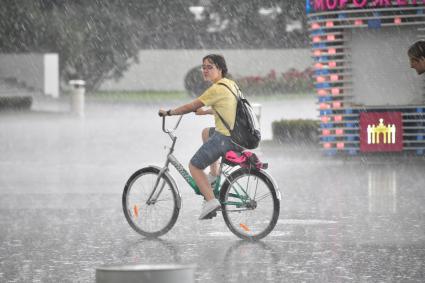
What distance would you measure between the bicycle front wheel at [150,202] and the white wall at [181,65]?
155ft

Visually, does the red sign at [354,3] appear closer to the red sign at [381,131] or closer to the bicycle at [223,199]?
the red sign at [381,131]

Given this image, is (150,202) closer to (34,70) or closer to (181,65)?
(34,70)

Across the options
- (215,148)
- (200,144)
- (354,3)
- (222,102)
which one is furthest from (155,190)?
(200,144)

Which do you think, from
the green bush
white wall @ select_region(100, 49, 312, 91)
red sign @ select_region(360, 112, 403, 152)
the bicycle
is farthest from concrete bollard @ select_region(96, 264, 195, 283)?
white wall @ select_region(100, 49, 312, 91)

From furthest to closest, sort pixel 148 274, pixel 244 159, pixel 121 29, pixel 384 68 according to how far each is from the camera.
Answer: pixel 121 29, pixel 384 68, pixel 244 159, pixel 148 274

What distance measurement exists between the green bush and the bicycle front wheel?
46.3 feet

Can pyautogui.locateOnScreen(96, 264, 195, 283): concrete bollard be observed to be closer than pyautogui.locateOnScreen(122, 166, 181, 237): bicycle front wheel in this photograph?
Yes

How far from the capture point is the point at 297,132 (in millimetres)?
25406

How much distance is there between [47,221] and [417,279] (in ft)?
17.0

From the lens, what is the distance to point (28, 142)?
26266 mm

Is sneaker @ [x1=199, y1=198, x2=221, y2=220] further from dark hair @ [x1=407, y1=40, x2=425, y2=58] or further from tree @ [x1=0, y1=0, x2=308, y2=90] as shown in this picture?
tree @ [x1=0, y1=0, x2=308, y2=90]

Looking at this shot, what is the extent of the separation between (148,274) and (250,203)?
16.7 ft

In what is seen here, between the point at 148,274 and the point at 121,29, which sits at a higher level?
the point at 121,29

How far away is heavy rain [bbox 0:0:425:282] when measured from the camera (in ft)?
32.4
